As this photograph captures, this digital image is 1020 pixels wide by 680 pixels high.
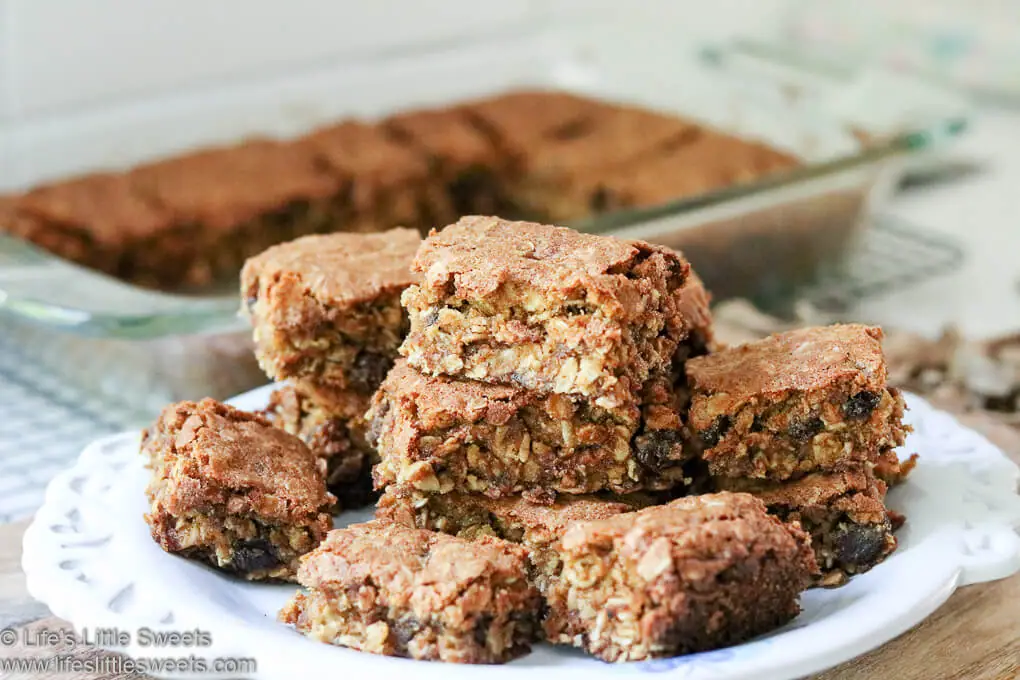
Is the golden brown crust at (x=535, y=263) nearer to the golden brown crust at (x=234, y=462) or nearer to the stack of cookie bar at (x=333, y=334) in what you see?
the stack of cookie bar at (x=333, y=334)

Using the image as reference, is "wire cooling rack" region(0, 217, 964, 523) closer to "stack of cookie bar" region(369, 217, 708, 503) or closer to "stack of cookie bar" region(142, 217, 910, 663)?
"stack of cookie bar" region(142, 217, 910, 663)

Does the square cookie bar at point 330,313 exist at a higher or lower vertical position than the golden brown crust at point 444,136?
higher

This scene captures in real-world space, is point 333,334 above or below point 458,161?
above

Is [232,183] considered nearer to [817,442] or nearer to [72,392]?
[72,392]

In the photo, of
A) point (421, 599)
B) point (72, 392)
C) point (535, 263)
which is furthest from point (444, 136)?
point (421, 599)

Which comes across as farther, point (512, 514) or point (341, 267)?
point (341, 267)

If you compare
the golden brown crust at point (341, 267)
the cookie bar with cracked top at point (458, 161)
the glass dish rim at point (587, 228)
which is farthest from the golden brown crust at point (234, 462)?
the cookie bar with cracked top at point (458, 161)
